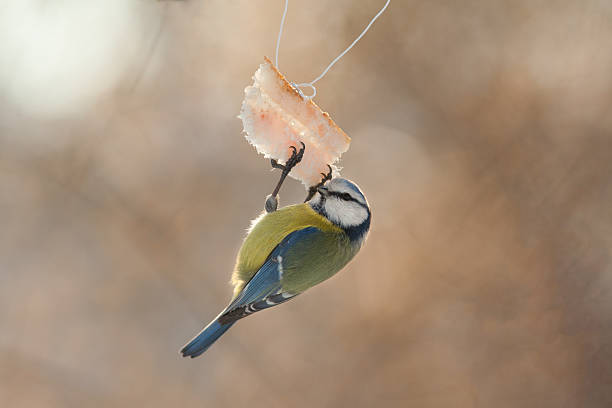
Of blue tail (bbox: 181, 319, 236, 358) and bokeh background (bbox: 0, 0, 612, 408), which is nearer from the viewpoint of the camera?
blue tail (bbox: 181, 319, 236, 358)

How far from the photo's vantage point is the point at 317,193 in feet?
3.49

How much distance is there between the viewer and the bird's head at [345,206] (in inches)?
39.1

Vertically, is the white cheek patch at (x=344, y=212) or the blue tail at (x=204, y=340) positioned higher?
the white cheek patch at (x=344, y=212)

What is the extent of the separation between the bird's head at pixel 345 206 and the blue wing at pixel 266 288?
0.16 ft

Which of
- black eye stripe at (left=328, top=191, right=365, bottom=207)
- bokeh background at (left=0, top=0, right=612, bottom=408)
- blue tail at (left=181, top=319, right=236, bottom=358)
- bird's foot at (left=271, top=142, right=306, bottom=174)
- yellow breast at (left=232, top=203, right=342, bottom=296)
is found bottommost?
blue tail at (left=181, top=319, right=236, bottom=358)

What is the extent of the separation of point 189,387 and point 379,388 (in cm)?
74

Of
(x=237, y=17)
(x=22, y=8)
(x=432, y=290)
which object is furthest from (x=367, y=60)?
(x=22, y=8)

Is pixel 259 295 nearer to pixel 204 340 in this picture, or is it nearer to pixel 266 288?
pixel 266 288

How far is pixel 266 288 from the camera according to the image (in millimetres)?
1029

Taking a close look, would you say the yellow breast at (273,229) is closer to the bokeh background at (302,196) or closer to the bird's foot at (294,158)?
the bird's foot at (294,158)

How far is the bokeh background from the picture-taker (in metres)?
2.05

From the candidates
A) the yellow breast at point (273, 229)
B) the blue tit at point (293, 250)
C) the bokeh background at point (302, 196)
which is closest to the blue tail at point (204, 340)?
the blue tit at point (293, 250)

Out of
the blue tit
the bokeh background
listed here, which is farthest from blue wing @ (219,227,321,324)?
the bokeh background

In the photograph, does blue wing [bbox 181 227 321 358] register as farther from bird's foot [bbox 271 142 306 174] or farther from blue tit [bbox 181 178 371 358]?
bird's foot [bbox 271 142 306 174]
